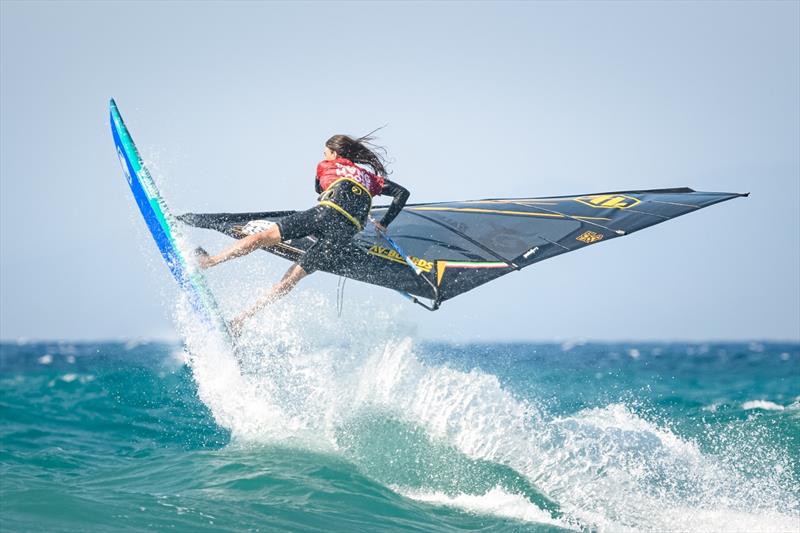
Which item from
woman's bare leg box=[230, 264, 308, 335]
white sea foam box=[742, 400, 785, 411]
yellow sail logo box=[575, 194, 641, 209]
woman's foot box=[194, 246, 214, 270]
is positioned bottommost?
white sea foam box=[742, 400, 785, 411]

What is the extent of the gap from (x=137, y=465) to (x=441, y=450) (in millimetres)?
3019

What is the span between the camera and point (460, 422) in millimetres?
6602

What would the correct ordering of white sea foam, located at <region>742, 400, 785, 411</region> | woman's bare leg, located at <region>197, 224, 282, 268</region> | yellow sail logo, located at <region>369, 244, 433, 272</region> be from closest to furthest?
woman's bare leg, located at <region>197, 224, 282, 268</region>, yellow sail logo, located at <region>369, 244, 433, 272</region>, white sea foam, located at <region>742, 400, 785, 411</region>

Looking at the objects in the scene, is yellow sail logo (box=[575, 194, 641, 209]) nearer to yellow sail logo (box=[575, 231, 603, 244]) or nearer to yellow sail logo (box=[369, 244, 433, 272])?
yellow sail logo (box=[575, 231, 603, 244])

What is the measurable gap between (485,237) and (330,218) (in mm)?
1790

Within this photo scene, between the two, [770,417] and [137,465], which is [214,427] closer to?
[137,465]

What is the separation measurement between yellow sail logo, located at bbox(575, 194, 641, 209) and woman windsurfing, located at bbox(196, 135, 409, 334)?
6.72 ft

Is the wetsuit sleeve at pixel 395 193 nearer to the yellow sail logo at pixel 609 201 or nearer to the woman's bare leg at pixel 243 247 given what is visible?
the woman's bare leg at pixel 243 247

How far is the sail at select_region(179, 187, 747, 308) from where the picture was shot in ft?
22.9

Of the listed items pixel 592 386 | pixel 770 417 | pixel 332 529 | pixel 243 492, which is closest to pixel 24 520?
pixel 243 492

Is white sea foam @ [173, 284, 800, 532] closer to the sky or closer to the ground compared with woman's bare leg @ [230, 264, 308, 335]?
closer to the ground

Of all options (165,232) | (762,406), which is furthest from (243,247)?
(762,406)

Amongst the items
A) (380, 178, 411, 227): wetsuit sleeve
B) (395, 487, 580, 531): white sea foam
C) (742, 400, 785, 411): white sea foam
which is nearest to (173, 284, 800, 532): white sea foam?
(395, 487, 580, 531): white sea foam

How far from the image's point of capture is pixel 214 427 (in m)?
8.76
